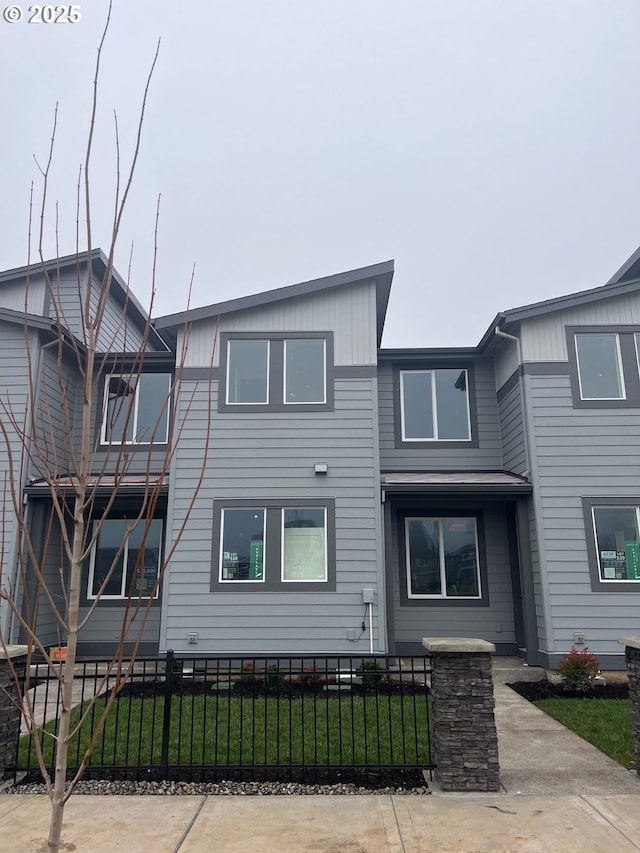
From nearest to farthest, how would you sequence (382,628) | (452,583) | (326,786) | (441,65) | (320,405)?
(326,786) < (382,628) < (320,405) < (452,583) < (441,65)

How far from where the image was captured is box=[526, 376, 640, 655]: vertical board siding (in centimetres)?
1012

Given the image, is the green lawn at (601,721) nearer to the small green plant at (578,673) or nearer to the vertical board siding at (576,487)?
the small green plant at (578,673)

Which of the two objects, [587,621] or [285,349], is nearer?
[587,621]

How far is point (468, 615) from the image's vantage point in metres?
11.5

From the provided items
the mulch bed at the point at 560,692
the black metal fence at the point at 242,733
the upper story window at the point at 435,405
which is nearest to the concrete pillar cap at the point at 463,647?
the black metal fence at the point at 242,733

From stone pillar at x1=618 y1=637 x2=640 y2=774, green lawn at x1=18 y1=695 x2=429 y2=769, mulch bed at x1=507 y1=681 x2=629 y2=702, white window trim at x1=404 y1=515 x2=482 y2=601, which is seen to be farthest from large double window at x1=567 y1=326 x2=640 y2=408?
green lawn at x1=18 y1=695 x2=429 y2=769

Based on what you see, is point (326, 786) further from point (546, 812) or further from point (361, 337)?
point (361, 337)

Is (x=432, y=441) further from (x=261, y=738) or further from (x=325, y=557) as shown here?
(x=261, y=738)

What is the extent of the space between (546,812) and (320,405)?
7.45 metres

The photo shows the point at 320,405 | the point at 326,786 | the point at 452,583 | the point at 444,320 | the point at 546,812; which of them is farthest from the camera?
the point at 444,320

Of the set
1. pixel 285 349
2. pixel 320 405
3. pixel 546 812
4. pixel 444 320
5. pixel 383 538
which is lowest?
pixel 546 812

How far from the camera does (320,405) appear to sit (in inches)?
436

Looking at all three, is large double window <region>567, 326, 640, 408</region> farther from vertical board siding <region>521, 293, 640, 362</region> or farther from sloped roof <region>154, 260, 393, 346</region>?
sloped roof <region>154, 260, 393, 346</region>

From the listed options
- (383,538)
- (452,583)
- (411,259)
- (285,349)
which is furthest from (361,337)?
(411,259)
